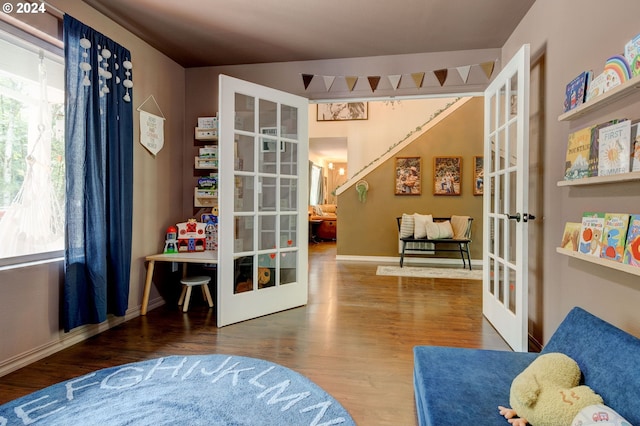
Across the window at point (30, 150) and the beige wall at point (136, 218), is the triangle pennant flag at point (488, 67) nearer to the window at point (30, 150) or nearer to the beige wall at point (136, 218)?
the beige wall at point (136, 218)

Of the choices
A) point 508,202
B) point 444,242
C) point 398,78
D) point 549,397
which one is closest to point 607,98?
point 508,202

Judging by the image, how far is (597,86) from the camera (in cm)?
154

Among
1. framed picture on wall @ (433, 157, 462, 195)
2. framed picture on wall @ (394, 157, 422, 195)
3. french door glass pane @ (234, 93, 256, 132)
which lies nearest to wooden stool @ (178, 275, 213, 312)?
french door glass pane @ (234, 93, 256, 132)

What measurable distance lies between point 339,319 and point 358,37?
2.47 m

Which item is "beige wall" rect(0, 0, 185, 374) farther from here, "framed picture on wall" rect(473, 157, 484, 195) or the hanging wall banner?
"framed picture on wall" rect(473, 157, 484, 195)

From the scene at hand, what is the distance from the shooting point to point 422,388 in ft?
4.26

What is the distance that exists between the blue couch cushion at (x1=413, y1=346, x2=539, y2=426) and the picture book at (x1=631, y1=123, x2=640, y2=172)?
896 mm

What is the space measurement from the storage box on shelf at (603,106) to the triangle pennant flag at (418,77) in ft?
5.41

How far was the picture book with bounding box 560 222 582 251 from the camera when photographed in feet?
5.60

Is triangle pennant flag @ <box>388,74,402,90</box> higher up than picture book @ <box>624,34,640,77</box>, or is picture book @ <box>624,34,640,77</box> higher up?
triangle pennant flag @ <box>388,74,402,90</box>

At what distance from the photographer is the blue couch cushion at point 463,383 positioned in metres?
1.11

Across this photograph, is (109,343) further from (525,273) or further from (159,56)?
(525,273)

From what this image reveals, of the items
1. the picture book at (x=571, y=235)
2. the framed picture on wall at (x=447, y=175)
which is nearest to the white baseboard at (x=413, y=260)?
the framed picture on wall at (x=447, y=175)

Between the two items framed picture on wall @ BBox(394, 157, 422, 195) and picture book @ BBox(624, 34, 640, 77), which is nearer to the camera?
picture book @ BBox(624, 34, 640, 77)
